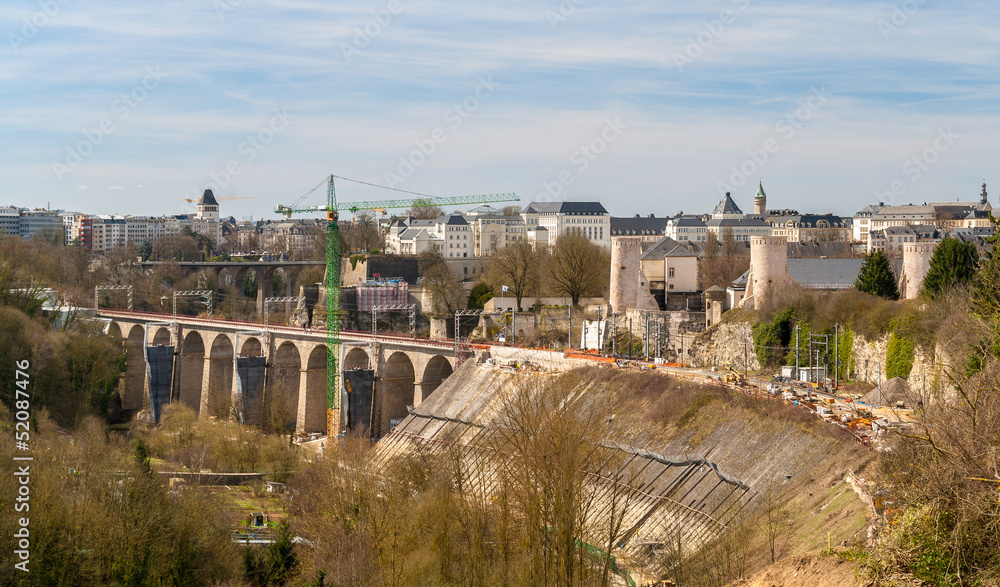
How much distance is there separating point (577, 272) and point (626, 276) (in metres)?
10.7

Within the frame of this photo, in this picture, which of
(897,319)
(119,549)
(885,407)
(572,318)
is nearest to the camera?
(119,549)

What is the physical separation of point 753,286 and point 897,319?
11751mm

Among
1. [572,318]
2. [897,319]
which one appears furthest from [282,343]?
[897,319]

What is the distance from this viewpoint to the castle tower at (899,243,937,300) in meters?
47.1

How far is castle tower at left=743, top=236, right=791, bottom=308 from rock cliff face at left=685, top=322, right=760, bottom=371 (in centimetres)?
179

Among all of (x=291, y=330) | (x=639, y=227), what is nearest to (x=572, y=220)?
(x=639, y=227)

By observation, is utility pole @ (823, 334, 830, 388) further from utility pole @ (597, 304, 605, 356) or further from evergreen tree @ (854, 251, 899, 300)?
utility pole @ (597, 304, 605, 356)

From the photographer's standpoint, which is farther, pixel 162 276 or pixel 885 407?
pixel 162 276

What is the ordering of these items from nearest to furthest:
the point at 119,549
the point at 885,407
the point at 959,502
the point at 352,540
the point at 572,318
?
the point at 959,502 → the point at 119,549 → the point at 352,540 → the point at 885,407 → the point at 572,318

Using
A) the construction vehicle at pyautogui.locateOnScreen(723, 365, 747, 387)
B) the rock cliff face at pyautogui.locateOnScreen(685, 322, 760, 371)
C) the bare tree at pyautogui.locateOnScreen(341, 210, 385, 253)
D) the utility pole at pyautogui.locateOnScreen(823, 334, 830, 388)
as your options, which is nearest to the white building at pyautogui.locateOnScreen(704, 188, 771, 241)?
the bare tree at pyautogui.locateOnScreen(341, 210, 385, 253)

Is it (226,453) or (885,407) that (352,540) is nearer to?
(885,407)

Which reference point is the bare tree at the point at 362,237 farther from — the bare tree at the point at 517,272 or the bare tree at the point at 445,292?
the bare tree at the point at 517,272

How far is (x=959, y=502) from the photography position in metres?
15.7

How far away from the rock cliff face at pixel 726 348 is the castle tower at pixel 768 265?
179 centimetres
